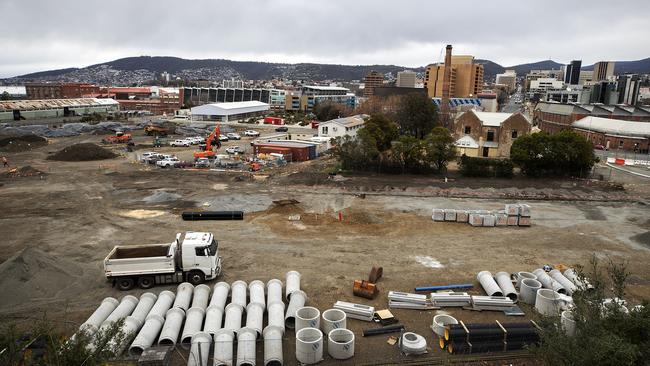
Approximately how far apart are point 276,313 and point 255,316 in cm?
71

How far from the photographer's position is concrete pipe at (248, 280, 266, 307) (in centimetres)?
1480

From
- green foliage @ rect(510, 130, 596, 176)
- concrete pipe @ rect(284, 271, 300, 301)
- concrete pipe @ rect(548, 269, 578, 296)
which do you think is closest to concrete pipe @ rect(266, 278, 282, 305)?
concrete pipe @ rect(284, 271, 300, 301)

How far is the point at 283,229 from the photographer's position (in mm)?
24516

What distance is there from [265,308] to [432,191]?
2146 cm

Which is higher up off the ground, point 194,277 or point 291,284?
point 291,284

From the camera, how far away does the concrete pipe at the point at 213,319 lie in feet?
42.7

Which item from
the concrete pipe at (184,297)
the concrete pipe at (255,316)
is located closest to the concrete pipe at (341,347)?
the concrete pipe at (255,316)

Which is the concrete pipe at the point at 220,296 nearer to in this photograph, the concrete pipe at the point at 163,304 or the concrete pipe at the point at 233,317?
the concrete pipe at the point at 233,317

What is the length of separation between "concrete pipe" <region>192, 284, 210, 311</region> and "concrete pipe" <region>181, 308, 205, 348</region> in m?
0.39

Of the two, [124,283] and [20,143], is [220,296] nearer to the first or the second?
[124,283]

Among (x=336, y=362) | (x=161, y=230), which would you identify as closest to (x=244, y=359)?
(x=336, y=362)

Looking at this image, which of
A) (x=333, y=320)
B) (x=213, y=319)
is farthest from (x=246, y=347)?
(x=333, y=320)

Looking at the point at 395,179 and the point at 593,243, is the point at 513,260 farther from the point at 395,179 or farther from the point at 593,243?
the point at 395,179

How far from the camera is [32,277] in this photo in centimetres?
1648
